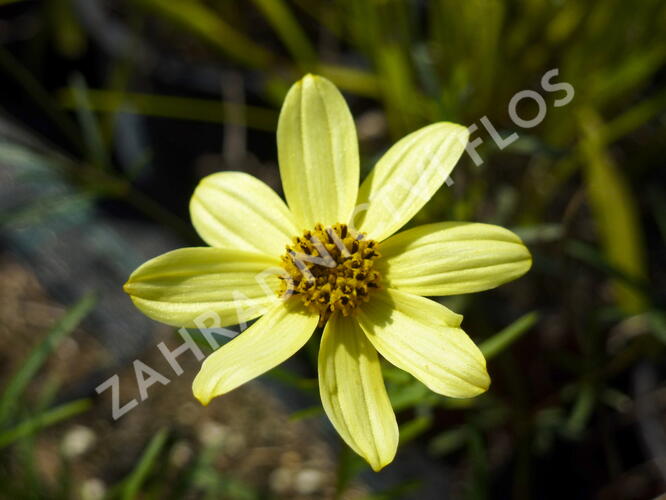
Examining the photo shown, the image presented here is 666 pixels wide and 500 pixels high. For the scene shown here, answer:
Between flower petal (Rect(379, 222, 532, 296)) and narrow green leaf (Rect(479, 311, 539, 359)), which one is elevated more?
flower petal (Rect(379, 222, 532, 296))

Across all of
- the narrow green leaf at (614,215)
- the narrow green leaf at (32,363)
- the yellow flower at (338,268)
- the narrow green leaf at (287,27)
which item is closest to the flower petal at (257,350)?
the yellow flower at (338,268)

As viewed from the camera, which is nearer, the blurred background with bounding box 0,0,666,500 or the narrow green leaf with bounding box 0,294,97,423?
the narrow green leaf with bounding box 0,294,97,423

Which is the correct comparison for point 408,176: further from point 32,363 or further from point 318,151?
point 32,363

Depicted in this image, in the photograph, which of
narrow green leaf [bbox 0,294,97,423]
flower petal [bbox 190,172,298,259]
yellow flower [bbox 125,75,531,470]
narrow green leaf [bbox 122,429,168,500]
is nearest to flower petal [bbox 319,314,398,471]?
yellow flower [bbox 125,75,531,470]

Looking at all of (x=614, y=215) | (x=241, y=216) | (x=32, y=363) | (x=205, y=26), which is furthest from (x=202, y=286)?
(x=205, y=26)

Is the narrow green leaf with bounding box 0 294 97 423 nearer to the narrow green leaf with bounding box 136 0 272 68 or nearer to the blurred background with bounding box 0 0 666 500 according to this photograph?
the blurred background with bounding box 0 0 666 500

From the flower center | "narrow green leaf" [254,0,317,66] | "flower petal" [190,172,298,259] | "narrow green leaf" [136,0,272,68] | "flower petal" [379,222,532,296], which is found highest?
"narrow green leaf" [136,0,272,68]

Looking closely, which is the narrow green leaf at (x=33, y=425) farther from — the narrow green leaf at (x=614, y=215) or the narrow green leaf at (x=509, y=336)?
the narrow green leaf at (x=614, y=215)
